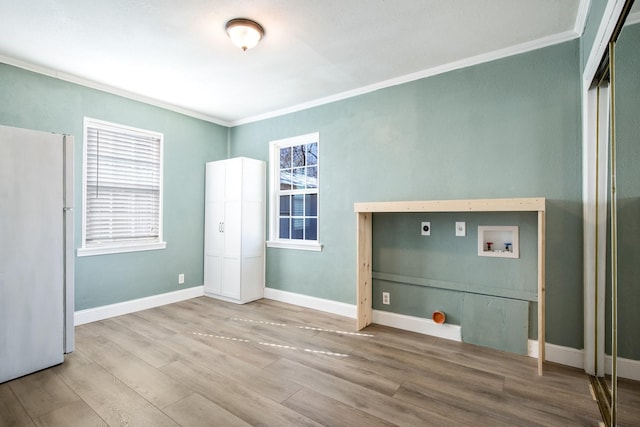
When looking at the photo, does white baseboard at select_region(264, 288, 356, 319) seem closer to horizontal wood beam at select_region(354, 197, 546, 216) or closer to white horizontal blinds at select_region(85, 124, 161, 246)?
horizontal wood beam at select_region(354, 197, 546, 216)

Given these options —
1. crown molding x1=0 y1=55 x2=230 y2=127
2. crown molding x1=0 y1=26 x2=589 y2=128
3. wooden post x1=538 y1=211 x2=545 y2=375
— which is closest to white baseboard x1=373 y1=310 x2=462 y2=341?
wooden post x1=538 y1=211 x2=545 y2=375

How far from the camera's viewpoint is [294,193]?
4246 millimetres

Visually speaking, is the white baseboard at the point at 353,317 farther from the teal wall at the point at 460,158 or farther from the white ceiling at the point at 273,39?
the white ceiling at the point at 273,39

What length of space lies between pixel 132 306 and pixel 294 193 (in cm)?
239

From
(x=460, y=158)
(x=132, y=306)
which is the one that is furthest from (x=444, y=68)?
(x=132, y=306)

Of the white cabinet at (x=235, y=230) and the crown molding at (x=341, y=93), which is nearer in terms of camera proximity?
the crown molding at (x=341, y=93)

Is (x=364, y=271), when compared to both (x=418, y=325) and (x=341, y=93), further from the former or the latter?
(x=341, y=93)

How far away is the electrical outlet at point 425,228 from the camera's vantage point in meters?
3.08

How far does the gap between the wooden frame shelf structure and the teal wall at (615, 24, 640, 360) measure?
1.75ft

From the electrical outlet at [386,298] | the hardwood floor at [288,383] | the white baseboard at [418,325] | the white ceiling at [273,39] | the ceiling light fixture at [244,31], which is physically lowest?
the hardwood floor at [288,383]

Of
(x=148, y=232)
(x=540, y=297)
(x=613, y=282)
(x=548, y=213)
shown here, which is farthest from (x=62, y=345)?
(x=548, y=213)

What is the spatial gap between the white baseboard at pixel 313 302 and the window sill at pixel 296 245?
0.60m

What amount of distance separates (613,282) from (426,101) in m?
2.11

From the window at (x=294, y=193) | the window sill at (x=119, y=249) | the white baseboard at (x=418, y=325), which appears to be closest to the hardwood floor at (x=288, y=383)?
the white baseboard at (x=418, y=325)
